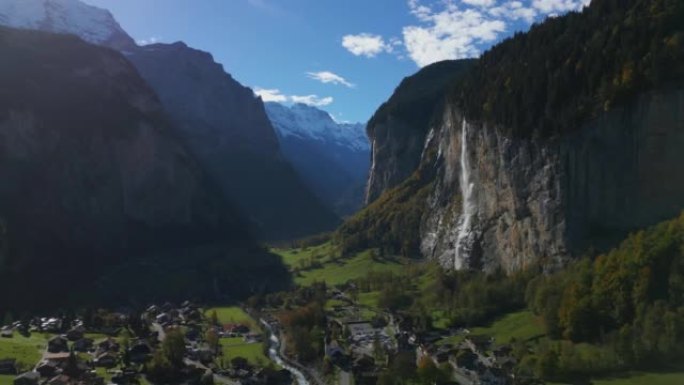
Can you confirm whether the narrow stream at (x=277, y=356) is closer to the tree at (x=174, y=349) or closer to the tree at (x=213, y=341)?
the tree at (x=213, y=341)

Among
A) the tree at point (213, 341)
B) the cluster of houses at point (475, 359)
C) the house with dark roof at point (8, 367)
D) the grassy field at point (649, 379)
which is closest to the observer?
the grassy field at point (649, 379)

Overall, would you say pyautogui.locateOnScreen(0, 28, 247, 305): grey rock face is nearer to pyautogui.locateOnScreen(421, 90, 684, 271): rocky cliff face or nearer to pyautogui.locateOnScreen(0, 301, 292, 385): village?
pyautogui.locateOnScreen(0, 301, 292, 385): village

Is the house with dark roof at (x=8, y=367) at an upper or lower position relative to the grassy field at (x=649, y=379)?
lower

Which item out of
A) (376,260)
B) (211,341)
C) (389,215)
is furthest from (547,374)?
(389,215)

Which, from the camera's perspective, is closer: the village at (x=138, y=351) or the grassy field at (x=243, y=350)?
the village at (x=138, y=351)

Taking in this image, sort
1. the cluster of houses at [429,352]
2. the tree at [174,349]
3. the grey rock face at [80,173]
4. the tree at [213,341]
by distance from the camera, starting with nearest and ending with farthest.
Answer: the cluster of houses at [429,352] → the tree at [174,349] → the tree at [213,341] → the grey rock face at [80,173]

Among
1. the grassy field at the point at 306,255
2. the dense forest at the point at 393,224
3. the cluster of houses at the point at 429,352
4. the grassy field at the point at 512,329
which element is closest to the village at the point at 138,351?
the cluster of houses at the point at 429,352

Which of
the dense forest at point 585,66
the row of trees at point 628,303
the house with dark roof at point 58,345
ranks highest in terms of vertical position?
the dense forest at point 585,66

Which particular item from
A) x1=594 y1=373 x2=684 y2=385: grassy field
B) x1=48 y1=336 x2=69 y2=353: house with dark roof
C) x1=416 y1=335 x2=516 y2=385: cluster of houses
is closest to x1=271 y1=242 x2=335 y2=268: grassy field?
→ x1=48 y1=336 x2=69 y2=353: house with dark roof
